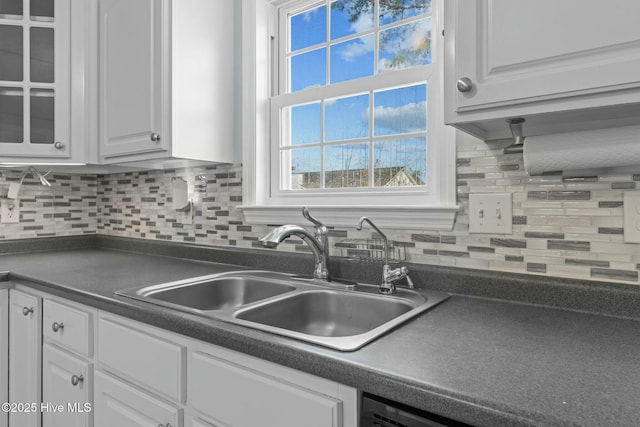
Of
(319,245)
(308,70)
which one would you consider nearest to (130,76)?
(308,70)

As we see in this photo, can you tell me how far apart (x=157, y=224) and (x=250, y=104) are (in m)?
0.91

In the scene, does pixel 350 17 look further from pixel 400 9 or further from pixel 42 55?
pixel 42 55

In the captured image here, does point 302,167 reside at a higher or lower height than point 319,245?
higher

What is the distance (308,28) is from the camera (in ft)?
6.22

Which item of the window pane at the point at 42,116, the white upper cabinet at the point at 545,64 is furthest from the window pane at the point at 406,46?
the window pane at the point at 42,116

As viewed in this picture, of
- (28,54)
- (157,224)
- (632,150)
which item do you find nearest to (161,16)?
(28,54)

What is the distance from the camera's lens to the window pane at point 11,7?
2.00 meters

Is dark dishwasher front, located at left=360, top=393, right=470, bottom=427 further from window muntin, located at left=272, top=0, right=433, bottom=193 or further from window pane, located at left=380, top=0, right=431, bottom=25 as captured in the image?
window pane, located at left=380, top=0, right=431, bottom=25

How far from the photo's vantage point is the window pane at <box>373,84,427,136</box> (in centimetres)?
153

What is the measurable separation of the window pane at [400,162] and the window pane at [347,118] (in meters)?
0.11

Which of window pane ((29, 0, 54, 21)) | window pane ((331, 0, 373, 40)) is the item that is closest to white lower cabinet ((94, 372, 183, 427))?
window pane ((331, 0, 373, 40))

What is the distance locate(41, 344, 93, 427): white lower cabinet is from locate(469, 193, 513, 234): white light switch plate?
1.32 metres

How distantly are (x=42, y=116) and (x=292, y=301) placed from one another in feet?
5.31

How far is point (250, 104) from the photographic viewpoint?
1.89m
